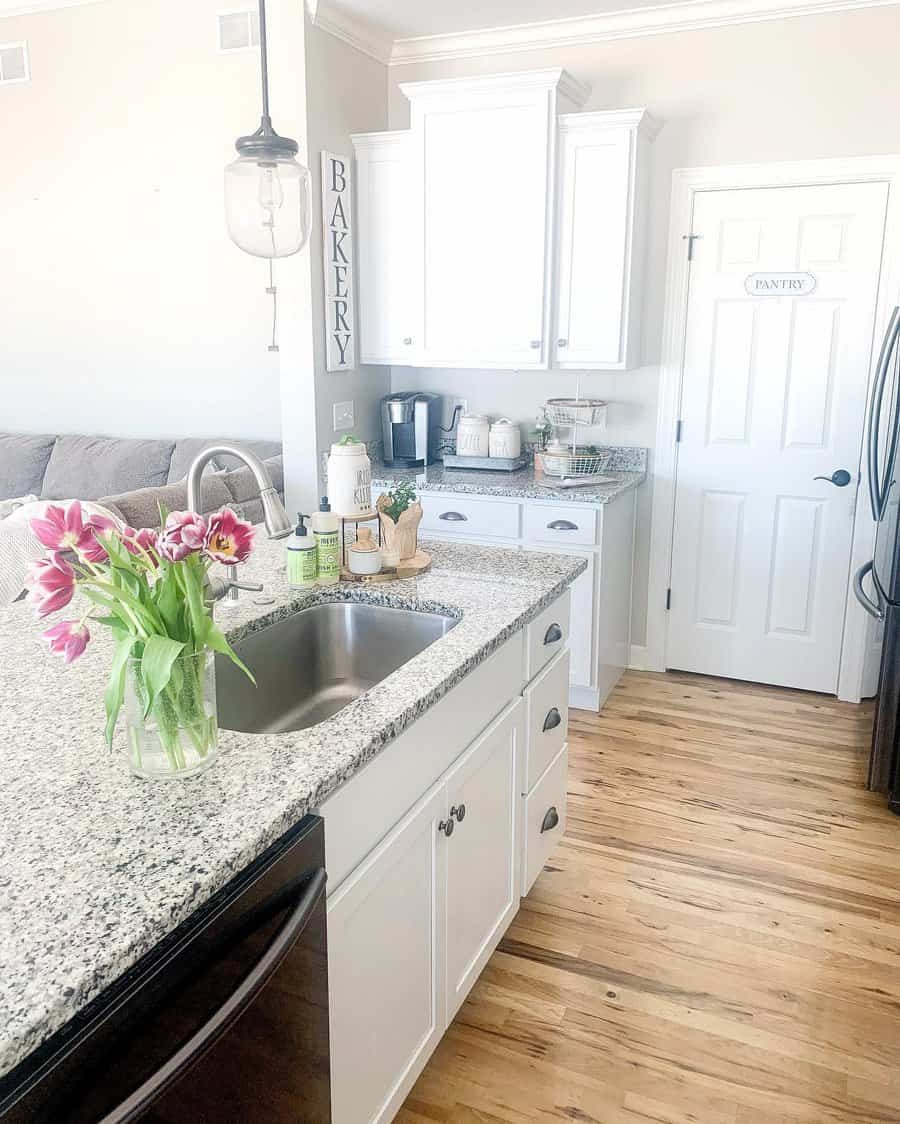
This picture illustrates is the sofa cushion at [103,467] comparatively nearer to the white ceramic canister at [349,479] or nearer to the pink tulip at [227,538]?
the white ceramic canister at [349,479]

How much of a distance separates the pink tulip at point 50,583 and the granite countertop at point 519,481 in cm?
270

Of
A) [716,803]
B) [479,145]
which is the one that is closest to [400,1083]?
[716,803]

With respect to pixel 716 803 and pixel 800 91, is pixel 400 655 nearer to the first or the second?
pixel 716 803

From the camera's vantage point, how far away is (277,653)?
2.12m

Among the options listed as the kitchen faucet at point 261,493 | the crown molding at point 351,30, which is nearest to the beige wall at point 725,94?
the crown molding at point 351,30

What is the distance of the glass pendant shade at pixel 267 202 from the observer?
205 centimetres

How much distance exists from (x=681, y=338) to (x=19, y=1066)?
372 centimetres

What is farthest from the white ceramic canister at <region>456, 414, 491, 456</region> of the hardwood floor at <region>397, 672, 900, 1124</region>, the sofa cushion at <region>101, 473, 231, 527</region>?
the hardwood floor at <region>397, 672, 900, 1124</region>

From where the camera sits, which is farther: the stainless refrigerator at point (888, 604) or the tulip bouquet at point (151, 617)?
the stainless refrigerator at point (888, 604)

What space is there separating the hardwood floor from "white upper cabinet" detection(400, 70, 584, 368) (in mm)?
1710

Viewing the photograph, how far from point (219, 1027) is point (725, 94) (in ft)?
12.6

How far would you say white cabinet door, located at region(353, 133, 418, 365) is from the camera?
396cm

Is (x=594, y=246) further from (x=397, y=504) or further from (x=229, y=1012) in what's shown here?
(x=229, y=1012)

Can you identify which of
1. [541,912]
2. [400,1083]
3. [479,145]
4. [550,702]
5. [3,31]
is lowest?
[541,912]
